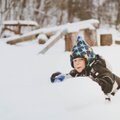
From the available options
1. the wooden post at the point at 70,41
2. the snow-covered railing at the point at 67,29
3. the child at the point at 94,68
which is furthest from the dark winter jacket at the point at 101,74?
the snow-covered railing at the point at 67,29

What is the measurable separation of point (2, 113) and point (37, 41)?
720cm

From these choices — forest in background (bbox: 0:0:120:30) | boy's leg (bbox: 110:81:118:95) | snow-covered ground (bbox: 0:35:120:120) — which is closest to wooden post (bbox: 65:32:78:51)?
snow-covered ground (bbox: 0:35:120:120)

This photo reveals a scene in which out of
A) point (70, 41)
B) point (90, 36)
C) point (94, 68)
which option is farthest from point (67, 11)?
point (94, 68)

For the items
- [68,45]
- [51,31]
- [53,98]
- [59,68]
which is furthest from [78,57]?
[51,31]

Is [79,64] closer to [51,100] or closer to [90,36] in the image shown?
[51,100]

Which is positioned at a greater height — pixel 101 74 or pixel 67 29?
pixel 67 29

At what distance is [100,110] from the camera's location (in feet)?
10.6

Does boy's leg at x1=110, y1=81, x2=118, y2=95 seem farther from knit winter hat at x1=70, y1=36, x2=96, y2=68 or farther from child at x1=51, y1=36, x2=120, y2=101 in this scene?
knit winter hat at x1=70, y1=36, x2=96, y2=68

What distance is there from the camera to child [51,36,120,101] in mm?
3629

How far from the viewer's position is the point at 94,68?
3773 mm

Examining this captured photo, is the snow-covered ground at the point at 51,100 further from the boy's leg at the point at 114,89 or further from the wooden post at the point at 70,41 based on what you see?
the wooden post at the point at 70,41

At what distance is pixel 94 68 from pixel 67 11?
55.6 feet

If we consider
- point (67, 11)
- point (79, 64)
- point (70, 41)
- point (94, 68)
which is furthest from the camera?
point (67, 11)

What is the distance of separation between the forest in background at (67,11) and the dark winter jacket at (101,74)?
15.3 m
